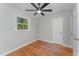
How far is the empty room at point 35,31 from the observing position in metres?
1.39

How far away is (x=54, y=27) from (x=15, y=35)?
2.85 ft

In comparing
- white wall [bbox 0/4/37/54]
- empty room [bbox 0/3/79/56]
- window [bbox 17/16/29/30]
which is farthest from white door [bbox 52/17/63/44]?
window [bbox 17/16/29/30]

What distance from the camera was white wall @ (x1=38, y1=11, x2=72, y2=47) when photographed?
4.53 feet

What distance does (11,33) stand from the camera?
5.65 ft

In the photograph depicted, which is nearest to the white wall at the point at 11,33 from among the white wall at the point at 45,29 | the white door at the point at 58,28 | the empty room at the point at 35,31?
the empty room at the point at 35,31

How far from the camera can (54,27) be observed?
1491 millimetres

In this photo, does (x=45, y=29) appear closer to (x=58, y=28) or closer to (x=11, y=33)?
(x=58, y=28)

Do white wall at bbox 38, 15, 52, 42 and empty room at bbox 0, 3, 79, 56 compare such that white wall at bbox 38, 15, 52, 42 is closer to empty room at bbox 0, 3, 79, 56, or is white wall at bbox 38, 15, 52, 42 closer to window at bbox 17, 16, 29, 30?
empty room at bbox 0, 3, 79, 56

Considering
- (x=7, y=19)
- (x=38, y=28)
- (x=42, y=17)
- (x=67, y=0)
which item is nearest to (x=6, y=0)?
(x=67, y=0)

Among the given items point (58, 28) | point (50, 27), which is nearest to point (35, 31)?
point (50, 27)

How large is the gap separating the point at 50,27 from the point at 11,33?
0.87 metres

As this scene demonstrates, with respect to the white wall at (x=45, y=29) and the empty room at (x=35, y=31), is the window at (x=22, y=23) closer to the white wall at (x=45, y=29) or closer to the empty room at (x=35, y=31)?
the empty room at (x=35, y=31)

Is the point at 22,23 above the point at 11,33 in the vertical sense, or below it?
above

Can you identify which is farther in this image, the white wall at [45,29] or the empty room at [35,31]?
the white wall at [45,29]
